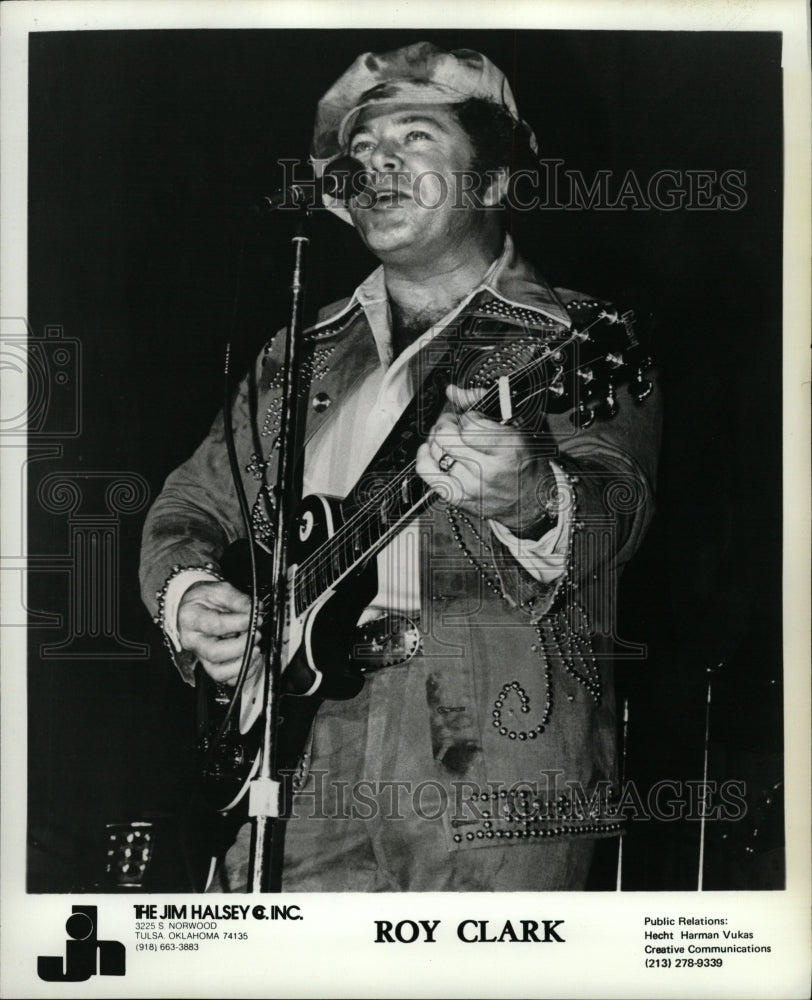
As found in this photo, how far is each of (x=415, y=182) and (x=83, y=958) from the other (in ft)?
5.16

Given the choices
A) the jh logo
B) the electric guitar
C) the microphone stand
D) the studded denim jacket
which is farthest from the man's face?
the jh logo

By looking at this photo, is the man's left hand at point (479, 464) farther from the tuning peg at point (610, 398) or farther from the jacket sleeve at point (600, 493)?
the tuning peg at point (610, 398)

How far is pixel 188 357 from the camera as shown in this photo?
66.8 inches

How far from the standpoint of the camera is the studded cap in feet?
5.51

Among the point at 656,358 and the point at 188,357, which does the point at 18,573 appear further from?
the point at 656,358

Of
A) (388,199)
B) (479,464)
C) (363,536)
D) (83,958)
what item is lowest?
(83,958)

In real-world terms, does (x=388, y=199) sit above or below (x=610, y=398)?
above

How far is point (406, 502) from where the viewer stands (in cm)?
163

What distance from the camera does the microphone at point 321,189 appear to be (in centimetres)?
169

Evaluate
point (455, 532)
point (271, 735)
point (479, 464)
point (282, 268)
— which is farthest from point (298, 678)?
point (282, 268)

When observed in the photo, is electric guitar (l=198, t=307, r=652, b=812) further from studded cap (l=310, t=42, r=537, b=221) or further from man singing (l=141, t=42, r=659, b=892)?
studded cap (l=310, t=42, r=537, b=221)

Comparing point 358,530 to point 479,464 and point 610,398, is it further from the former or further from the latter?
point 610,398

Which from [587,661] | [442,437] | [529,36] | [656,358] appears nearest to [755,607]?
[587,661]

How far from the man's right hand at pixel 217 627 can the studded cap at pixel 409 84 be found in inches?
34.4
